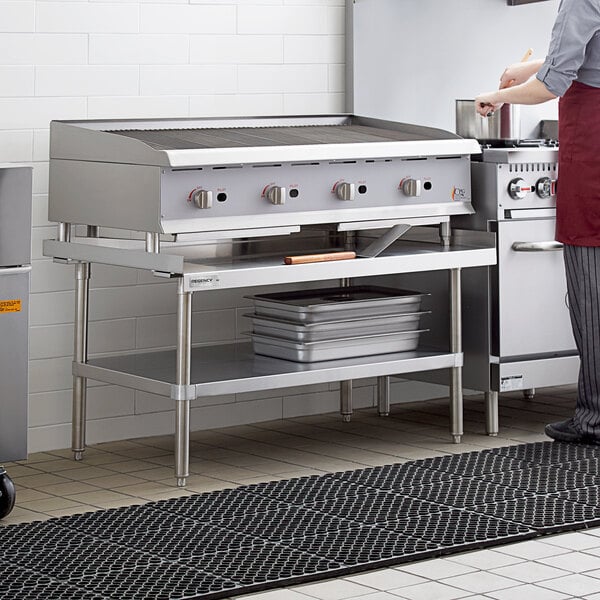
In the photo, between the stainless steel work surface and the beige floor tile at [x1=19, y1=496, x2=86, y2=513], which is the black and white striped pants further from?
the beige floor tile at [x1=19, y1=496, x2=86, y2=513]

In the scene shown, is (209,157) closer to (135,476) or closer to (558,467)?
(135,476)

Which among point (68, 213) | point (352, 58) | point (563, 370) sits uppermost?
point (352, 58)

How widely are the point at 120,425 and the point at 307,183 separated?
131cm

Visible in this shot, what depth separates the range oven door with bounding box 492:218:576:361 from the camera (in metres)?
5.26

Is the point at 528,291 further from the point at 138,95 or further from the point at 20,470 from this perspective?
the point at 20,470

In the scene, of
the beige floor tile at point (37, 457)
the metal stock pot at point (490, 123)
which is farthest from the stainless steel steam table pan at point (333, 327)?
the metal stock pot at point (490, 123)

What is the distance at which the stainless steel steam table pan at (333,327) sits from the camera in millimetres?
4953

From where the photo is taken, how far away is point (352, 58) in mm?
5812

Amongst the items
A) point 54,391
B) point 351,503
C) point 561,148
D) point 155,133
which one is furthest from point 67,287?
point 561,148

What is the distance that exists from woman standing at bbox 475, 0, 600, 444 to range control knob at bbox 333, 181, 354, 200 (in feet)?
2.57

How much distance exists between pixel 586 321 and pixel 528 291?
0.34 metres

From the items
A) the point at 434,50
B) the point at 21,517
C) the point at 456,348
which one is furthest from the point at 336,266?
the point at 434,50

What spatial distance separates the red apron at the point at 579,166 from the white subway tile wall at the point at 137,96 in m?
1.21

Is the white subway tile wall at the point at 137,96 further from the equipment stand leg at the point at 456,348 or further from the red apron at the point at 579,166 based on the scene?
the red apron at the point at 579,166
